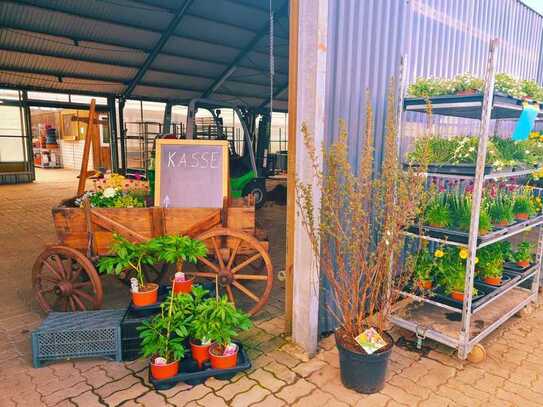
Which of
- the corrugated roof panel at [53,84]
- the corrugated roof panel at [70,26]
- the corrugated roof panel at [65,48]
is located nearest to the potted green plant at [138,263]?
the corrugated roof panel at [70,26]

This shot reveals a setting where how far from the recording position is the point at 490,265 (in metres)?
2.98

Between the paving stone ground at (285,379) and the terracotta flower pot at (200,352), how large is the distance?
0.14 metres

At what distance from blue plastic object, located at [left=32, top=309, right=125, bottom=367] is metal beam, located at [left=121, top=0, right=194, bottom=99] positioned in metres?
7.01

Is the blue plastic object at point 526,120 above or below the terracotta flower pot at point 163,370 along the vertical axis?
above

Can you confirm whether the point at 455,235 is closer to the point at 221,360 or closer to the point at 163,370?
the point at 221,360

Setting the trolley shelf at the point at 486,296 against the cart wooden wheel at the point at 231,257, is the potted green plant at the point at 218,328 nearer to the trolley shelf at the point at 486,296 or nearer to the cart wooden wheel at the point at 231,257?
the cart wooden wheel at the point at 231,257

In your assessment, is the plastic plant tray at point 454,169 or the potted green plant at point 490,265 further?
the potted green plant at point 490,265

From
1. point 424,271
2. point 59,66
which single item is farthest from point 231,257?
point 59,66

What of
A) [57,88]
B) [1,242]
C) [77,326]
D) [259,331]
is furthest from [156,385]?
[57,88]

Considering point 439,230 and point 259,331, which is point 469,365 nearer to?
point 439,230

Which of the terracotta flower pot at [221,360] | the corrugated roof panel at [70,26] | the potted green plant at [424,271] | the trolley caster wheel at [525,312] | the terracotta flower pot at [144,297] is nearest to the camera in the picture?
the terracotta flower pot at [221,360]

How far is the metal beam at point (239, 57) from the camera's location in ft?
27.6

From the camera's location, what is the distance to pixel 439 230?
2.64m

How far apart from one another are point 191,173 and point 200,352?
1.50m
